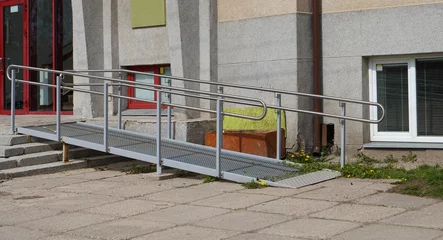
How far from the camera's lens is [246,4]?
1285 cm

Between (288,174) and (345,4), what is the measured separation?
3255 mm

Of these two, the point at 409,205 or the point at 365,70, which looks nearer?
the point at 409,205

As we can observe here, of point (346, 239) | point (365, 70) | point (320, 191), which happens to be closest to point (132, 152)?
point (320, 191)

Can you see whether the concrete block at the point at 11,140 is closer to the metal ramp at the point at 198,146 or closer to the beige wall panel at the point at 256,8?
the metal ramp at the point at 198,146

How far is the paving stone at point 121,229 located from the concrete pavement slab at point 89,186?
2.09 meters

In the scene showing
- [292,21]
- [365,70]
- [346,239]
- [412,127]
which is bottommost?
[346,239]

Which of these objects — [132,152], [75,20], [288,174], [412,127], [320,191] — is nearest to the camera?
[320,191]

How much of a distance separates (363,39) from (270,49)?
149cm

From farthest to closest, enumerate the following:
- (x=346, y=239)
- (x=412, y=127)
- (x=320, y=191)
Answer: (x=412, y=127) < (x=320, y=191) < (x=346, y=239)

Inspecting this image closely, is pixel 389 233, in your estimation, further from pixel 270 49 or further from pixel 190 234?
pixel 270 49

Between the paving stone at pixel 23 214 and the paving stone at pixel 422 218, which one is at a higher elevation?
the paving stone at pixel 422 218

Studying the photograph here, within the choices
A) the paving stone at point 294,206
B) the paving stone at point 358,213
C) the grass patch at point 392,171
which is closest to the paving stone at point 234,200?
the paving stone at point 294,206

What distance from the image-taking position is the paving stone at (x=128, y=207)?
8.53 meters

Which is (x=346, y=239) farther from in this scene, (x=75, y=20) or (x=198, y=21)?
(x=75, y=20)
